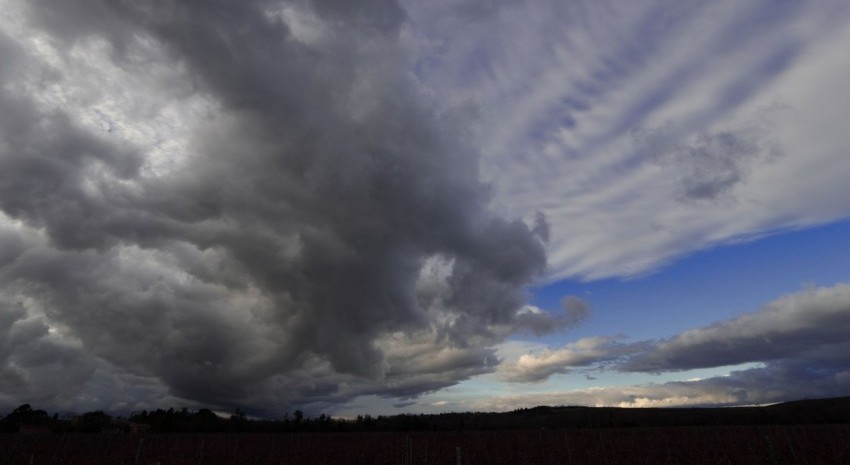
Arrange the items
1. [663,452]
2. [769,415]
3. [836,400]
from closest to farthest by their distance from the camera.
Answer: [663,452]
[769,415]
[836,400]

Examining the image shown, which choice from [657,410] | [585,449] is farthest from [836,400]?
[585,449]

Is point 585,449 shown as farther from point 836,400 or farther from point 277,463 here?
point 836,400

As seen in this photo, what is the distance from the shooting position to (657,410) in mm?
166625

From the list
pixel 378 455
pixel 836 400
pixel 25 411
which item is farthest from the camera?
pixel 25 411

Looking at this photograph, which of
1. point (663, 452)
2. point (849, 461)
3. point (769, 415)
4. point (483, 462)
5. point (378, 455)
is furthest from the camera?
point (769, 415)

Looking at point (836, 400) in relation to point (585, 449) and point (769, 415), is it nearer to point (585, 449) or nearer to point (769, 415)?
point (769, 415)

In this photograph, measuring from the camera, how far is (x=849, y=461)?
36562 mm

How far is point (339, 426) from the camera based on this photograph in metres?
141

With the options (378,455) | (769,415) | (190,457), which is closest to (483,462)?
(378,455)

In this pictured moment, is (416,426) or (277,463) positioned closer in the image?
(277,463)

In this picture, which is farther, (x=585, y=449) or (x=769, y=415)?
(x=769, y=415)

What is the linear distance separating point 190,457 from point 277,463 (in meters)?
15.3

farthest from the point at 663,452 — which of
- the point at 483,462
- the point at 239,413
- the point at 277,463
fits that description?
the point at 239,413

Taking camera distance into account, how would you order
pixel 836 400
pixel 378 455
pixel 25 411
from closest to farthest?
pixel 378 455 → pixel 836 400 → pixel 25 411
